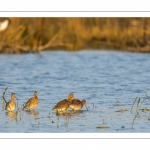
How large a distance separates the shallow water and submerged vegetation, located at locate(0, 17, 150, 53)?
403 mm

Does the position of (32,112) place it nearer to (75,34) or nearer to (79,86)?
(79,86)

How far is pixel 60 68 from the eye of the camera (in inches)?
669

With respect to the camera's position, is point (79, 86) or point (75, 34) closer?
point (79, 86)

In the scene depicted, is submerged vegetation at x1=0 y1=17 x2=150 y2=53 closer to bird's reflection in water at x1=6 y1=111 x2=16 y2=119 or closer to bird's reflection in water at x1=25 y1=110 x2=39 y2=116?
bird's reflection in water at x1=25 y1=110 x2=39 y2=116

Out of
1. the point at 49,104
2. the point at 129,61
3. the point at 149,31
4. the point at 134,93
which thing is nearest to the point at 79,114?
the point at 49,104

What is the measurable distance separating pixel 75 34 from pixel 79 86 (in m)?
7.08

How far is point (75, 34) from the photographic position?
66.9ft

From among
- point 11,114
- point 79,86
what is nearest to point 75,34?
point 79,86

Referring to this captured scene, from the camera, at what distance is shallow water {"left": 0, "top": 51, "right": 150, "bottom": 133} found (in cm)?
964

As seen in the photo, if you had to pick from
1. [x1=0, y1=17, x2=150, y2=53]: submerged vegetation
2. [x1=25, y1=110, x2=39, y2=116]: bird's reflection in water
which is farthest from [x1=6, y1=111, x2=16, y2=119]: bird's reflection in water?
[x1=0, y1=17, x2=150, y2=53]: submerged vegetation

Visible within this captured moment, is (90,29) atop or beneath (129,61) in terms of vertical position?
atop

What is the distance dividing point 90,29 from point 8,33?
374cm
